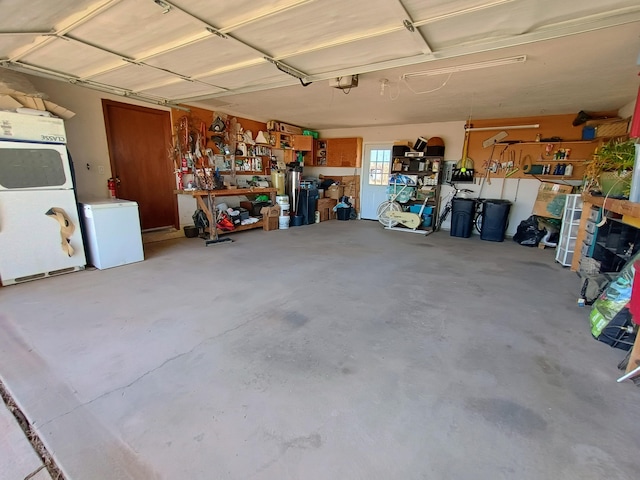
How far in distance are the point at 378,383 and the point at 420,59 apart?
274cm

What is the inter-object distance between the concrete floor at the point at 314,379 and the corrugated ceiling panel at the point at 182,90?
250cm

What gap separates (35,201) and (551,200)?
303 inches

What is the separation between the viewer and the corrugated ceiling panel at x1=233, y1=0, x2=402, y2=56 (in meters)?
1.87

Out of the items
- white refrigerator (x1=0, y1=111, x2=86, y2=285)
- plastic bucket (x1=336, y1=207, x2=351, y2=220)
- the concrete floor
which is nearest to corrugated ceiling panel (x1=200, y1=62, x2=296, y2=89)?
white refrigerator (x1=0, y1=111, x2=86, y2=285)

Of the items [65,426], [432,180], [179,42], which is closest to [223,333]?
[65,426]

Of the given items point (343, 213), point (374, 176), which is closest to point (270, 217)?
point (343, 213)

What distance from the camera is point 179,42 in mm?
2477

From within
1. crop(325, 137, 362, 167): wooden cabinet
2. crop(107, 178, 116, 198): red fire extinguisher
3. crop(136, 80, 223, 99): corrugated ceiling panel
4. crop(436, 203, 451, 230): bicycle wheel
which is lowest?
crop(436, 203, 451, 230): bicycle wheel

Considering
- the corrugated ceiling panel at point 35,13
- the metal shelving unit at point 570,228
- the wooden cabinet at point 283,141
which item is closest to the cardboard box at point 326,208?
the wooden cabinet at point 283,141

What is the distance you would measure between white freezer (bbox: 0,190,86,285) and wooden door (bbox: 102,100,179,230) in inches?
55.3

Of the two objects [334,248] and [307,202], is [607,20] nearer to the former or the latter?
[334,248]

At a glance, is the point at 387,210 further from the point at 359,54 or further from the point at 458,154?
the point at 359,54

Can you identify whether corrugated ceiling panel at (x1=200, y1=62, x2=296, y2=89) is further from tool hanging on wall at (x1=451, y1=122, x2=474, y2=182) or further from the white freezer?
tool hanging on wall at (x1=451, y1=122, x2=474, y2=182)

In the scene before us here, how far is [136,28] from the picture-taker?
2.25 meters
